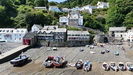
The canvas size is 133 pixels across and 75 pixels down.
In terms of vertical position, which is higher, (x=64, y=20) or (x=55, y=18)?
(x=55, y=18)

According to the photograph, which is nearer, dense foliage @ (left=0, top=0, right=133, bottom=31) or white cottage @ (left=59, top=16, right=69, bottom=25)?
dense foliage @ (left=0, top=0, right=133, bottom=31)

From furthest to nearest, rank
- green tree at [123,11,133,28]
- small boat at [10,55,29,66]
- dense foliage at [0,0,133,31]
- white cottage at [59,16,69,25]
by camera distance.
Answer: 1. white cottage at [59,16,69,25]
2. green tree at [123,11,133,28]
3. dense foliage at [0,0,133,31]
4. small boat at [10,55,29,66]

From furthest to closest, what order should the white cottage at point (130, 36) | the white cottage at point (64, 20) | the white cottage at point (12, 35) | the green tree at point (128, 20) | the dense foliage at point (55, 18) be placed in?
the white cottage at point (64, 20), the green tree at point (128, 20), the dense foliage at point (55, 18), the white cottage at point (130, 36), the white cottage at point (12, 35)

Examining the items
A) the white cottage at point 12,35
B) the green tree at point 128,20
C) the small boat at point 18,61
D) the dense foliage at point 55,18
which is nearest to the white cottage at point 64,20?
the dense foliage at point 55,18

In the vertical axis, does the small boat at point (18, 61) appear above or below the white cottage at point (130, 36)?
below

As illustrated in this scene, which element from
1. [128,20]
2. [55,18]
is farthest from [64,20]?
[128,20]

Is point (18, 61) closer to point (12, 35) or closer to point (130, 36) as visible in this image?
point (12, 35)

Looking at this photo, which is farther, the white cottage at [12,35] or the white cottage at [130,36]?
the white cottage at [130,36]

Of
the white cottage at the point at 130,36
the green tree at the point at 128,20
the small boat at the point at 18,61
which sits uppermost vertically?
the green tree at the point at 128,20

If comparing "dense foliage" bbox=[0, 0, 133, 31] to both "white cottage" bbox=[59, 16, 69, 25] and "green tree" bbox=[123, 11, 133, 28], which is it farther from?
"white cottage" bbox=[59, 16, 69, 25]

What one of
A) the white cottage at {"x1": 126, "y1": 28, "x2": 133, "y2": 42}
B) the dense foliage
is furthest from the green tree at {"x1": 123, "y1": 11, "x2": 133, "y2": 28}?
the white cottage at {"x1": 126, "y1": 28, "x2": 133, "y2": 42}

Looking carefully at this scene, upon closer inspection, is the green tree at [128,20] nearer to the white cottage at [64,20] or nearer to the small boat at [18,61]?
the white cottage at [64,20]
